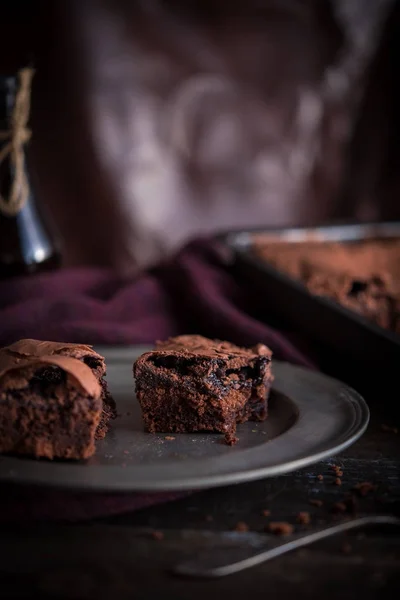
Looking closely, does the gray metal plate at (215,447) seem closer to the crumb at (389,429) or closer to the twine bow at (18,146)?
the crumb at (389,429)

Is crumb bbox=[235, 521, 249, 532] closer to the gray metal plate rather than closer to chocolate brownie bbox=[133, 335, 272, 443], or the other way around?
the gray metal plate

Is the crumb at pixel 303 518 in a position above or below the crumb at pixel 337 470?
above

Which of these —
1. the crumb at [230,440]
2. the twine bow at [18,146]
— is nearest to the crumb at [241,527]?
the crumb at [230,440]

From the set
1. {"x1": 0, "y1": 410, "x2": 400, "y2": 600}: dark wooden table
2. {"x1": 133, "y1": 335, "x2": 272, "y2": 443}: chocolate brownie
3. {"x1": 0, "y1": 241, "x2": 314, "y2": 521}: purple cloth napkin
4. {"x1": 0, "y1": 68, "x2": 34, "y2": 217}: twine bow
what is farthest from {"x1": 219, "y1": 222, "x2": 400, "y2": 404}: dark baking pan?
{"x1": 0, "y1": 68, "x2": 34, "y2": 217}: twine bow

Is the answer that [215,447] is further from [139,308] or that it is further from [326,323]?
[139,308]

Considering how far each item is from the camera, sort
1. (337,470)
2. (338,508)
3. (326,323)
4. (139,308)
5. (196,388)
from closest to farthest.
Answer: (338,508) < (337,470) < (196,388) < (326,323) < (139,308)

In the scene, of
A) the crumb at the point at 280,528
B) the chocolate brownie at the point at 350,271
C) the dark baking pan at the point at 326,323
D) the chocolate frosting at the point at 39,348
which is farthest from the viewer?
the chocolate brownie at the point at 350,271

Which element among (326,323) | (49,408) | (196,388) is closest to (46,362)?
(49,408)
